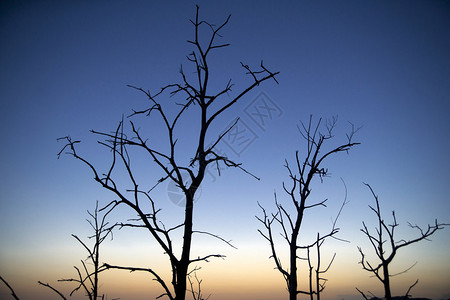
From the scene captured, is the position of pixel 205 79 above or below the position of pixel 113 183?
above

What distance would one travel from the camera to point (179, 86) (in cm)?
277

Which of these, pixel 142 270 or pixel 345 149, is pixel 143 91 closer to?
pixel 142 270

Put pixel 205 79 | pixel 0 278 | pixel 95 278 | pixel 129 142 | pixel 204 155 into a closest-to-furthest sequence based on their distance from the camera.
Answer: pixel 0 278, pixel 129 142, pixel 204 155, pixel 205 79, pixel 95 278

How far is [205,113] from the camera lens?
8.93 feet

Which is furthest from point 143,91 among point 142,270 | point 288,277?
point 288,277

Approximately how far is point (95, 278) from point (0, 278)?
18.8ft

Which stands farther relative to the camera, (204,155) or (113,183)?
(204,155)

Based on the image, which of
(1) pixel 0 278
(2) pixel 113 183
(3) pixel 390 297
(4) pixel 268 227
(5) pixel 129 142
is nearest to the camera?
(1) pixel 0 278

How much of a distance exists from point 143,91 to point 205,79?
0.69 meters

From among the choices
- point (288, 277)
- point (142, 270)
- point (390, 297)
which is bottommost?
point (390, 297)

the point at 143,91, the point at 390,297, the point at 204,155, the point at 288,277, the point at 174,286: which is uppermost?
the point at 143,91

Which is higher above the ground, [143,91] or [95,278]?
[143,91]

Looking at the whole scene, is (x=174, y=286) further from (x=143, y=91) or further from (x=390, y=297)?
(x=390, y=297)

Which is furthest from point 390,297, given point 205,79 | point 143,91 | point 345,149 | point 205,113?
point 143,91
